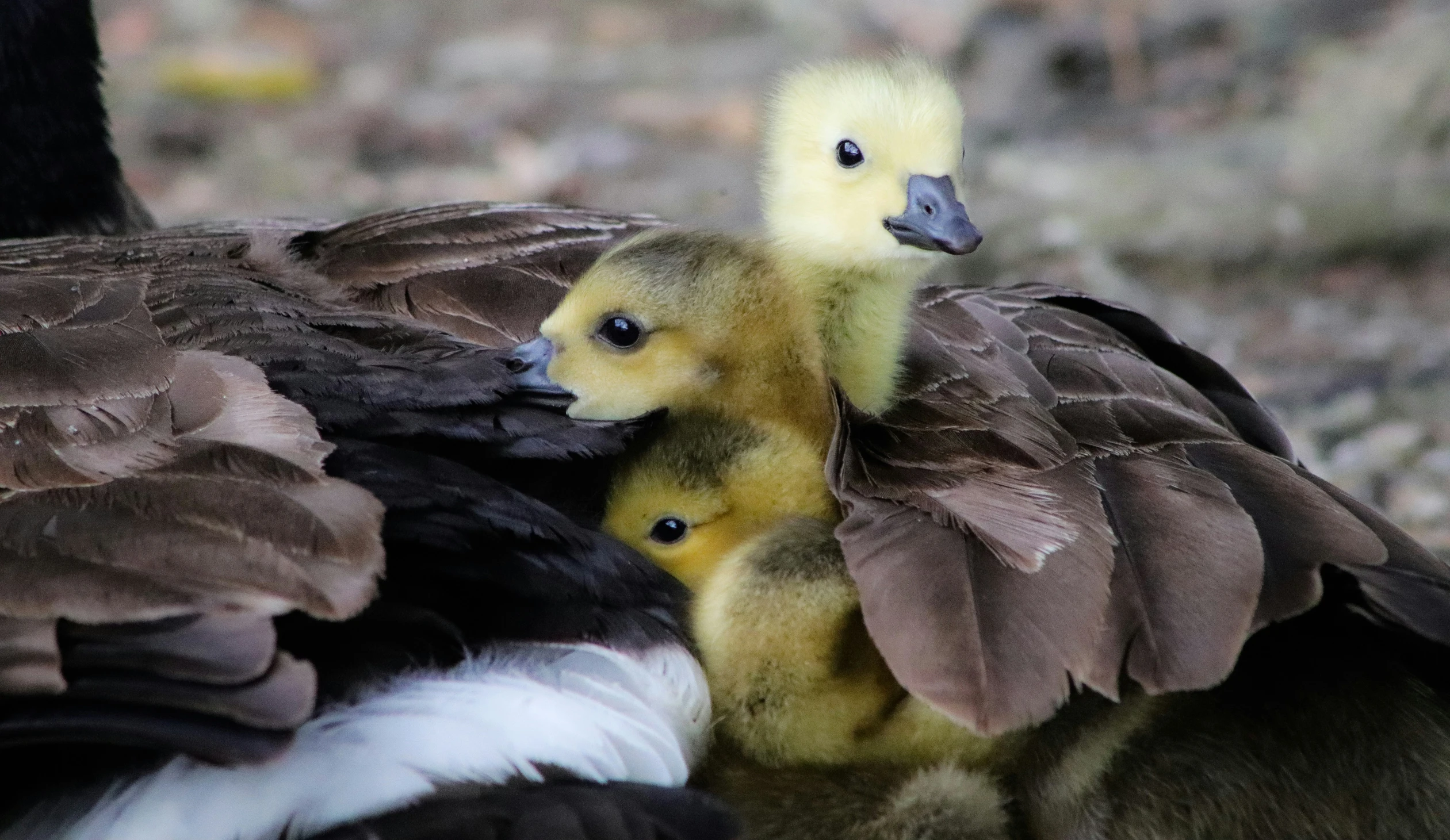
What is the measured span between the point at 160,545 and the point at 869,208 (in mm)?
1096

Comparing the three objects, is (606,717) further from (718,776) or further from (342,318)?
(342,318)

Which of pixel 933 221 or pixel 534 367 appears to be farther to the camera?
pixel 933 221

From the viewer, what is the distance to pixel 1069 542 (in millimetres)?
1863

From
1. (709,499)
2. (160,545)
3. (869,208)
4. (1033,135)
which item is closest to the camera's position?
(160,545)

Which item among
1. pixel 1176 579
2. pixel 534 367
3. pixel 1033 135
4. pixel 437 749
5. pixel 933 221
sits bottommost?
pixel 1033 135

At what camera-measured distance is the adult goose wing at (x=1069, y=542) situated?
1.73 meters

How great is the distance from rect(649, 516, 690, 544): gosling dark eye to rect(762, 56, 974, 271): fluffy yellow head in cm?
50

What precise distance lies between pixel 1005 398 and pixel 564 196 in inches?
147

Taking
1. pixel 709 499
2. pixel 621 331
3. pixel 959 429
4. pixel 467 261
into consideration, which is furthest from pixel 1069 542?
pixel 467 261

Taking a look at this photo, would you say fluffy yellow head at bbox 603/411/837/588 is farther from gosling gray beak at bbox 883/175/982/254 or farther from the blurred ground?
the blurred ground

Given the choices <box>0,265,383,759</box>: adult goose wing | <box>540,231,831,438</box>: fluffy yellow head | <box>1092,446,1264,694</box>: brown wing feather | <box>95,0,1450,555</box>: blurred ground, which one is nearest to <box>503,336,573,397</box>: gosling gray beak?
<box>540,231,831,438</box>: fluffy yellow head

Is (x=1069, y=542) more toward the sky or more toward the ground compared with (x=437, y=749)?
more toward the sky

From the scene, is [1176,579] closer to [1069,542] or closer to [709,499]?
[1069,542]

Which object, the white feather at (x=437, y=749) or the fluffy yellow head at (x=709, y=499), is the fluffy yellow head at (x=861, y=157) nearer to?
the fluffy yellow head at (x=709, y=499)
